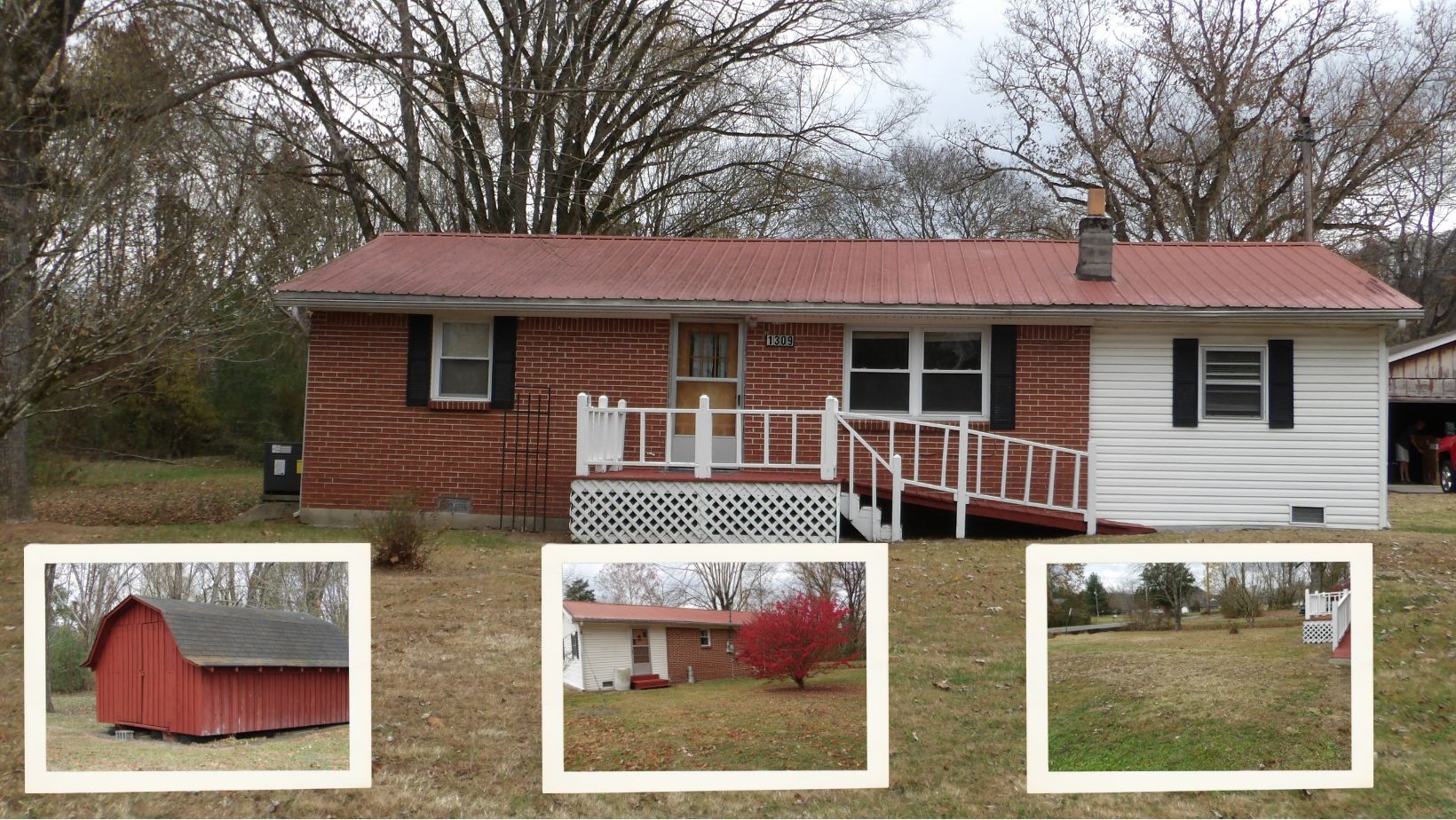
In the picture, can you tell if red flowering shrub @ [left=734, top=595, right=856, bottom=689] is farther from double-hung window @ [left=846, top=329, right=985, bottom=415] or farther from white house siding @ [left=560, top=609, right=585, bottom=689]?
double-hung window @ [left=846, top=329, right=985, bottom=415]

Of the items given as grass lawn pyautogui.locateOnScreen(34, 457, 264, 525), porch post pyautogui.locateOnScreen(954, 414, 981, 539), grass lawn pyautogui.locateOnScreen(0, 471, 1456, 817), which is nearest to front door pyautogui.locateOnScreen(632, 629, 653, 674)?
grass lawn pyautogui.locateOnScreen(0, 471, 1456, 817)

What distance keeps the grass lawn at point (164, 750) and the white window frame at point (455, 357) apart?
9073mm

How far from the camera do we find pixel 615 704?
14.0 feet

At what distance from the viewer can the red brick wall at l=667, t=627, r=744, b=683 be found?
14.3ft

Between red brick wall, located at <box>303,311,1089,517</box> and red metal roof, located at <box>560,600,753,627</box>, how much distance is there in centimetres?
861

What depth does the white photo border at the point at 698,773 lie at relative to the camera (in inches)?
164

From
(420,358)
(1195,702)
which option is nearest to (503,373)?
(420,358)

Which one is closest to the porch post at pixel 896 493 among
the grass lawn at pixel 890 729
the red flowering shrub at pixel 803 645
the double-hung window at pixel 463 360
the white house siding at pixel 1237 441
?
the white house siding at pixel 1237 441

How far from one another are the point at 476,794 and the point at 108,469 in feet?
71.6

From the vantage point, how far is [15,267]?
816 cm

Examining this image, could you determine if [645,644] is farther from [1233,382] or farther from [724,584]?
[1233,382]

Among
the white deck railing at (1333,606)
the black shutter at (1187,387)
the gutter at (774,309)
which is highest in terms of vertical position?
the gutter at (774,309)

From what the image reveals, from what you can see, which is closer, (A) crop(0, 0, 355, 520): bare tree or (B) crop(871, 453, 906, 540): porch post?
(A) crop(0, 0, 355, 520): bare tree

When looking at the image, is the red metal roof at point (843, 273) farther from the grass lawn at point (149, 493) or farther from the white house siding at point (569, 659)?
the white house siding at point (569, 659)
